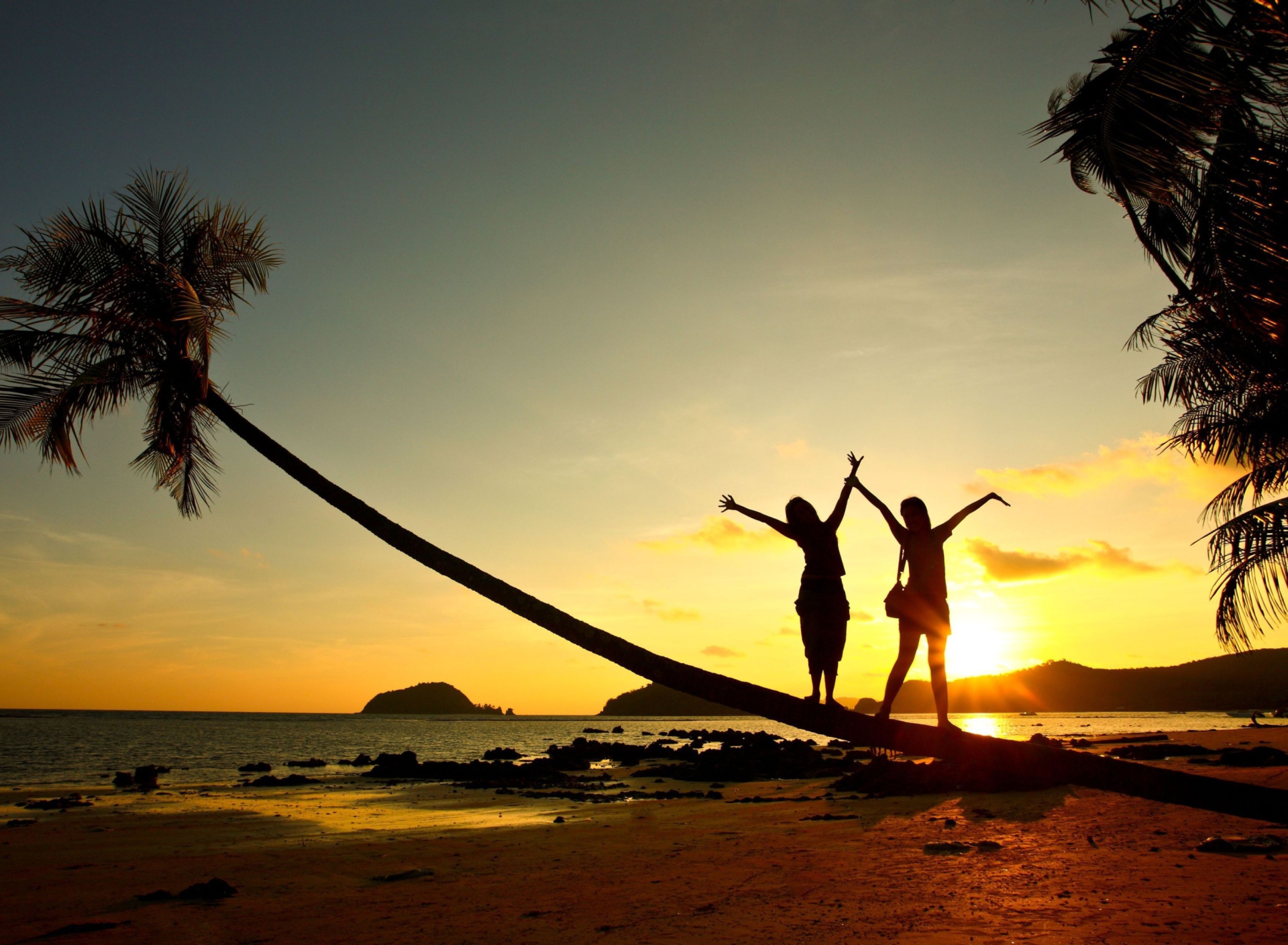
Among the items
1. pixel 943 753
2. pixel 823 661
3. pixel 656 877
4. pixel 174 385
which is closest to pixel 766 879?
pixel 656 877

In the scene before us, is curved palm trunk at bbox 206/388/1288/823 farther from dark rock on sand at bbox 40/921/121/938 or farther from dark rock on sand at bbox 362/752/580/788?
dark rock on sand at bbox 362/752/580/788

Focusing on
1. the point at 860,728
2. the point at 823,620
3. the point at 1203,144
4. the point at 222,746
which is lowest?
the point at 222,746

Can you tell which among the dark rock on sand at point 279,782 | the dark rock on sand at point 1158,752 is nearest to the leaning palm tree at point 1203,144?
the dark rock on sand at point 1158,752

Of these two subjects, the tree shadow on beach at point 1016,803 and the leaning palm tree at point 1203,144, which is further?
the tree shadow on beach at point 1016,803

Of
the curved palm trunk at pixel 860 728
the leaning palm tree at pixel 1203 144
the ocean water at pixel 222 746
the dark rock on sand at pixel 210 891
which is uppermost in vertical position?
Result: the leaning palm tree at pixel 1203 144

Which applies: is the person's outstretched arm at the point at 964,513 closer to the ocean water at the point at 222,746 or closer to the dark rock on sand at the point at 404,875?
the dark rock on sand at the point at 404,875

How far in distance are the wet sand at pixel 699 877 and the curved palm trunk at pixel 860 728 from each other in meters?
3.39

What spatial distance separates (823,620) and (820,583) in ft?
0.91

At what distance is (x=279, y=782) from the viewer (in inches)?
1187

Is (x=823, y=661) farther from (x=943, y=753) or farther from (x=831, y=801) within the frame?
(x=831, y=801)

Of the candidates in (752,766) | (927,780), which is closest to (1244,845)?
(927,780)

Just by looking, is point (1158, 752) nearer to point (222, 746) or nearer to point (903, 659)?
point (903, 659)

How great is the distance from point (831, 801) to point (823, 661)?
1281 centimetres

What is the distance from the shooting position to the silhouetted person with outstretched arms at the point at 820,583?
511 cm
